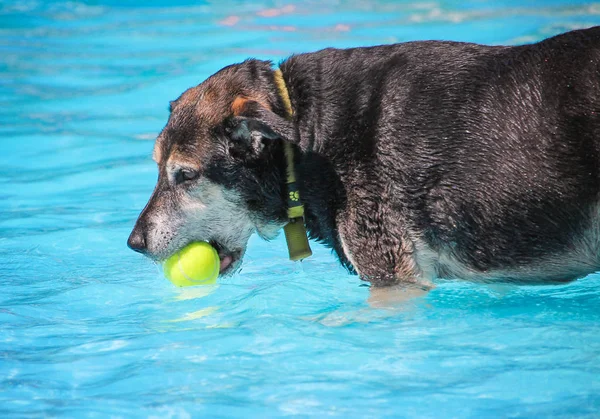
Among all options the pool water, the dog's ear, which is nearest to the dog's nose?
the pool water

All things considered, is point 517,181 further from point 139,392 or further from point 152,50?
point 152,50

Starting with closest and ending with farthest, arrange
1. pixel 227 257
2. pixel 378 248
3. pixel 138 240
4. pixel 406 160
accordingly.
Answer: pixel 406 160 → pixel 378 248 → pixel 138 240 → pixel 227 257

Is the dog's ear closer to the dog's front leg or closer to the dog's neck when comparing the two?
the dog's neck

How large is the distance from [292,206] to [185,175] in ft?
2.57

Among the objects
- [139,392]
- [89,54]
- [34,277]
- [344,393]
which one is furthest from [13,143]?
[344,393]

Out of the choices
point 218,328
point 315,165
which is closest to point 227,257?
point 218,328

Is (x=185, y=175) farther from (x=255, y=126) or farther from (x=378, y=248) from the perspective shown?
(x=378, y=248)

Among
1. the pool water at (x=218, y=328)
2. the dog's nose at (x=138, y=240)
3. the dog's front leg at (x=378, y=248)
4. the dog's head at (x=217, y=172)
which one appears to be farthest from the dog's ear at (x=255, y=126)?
the pool water at (x=218, y=328)

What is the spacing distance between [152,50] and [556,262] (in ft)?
33.8

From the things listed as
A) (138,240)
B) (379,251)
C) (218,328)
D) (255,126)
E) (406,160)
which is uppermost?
(255,126)

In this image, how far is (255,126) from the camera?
5.07 metres

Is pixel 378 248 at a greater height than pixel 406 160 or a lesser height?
lesser

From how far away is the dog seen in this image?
4883 mm

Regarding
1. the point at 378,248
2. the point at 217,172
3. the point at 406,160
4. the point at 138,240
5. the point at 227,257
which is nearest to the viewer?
the point at 406,160
